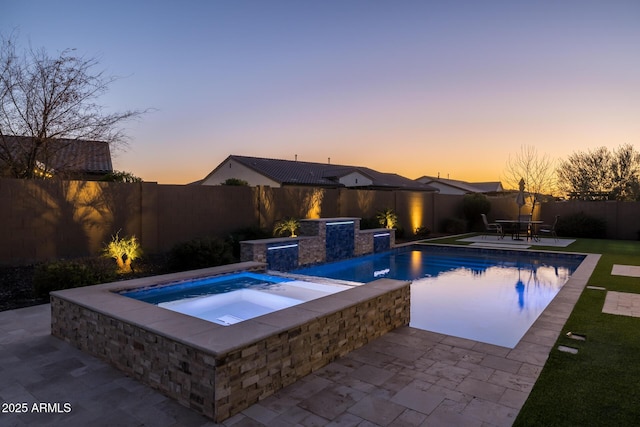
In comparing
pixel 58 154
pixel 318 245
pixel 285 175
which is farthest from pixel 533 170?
pixel 58 154

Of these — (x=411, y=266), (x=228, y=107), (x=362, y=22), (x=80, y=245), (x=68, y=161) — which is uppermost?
(x=362, y=22)

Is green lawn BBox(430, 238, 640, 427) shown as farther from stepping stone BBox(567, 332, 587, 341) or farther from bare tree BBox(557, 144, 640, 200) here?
bare tree BBox(557, 144, 640, 200)

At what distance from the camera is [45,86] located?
9039mm

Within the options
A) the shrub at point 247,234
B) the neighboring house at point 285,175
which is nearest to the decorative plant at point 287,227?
the shrub at point 247,234

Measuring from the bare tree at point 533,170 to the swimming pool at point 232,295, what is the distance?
1928 centimetres

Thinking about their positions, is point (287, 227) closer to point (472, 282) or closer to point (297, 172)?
point (472, 282)

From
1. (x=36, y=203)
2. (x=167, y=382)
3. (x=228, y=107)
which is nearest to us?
(x=167, y=382)

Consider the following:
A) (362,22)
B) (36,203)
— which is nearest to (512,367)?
(36,203)

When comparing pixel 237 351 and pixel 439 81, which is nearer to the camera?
pixel 237 351

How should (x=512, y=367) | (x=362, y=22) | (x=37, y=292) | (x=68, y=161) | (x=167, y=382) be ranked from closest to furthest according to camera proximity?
(x=167, y=382) → (x=512, y=367) → (x=37, y=292) → (x=68, y=161) → (x=362, y=22)

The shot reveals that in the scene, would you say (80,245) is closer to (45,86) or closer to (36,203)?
(36,203)

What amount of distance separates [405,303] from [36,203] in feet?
25.7

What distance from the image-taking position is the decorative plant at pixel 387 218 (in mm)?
16219

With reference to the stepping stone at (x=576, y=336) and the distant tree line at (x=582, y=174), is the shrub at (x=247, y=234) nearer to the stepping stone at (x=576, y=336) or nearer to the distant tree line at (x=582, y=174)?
the stepping stone at (x=576, y=336)
